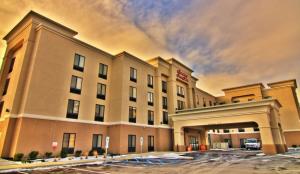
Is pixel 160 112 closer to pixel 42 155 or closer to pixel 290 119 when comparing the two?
pixel 42 155

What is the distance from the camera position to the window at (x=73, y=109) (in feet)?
76.0

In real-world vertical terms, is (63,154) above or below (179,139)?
below

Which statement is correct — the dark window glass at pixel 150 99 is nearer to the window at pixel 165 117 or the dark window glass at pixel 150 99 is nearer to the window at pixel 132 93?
the window at pixel 165 117

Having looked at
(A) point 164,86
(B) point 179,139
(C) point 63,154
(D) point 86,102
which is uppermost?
(A) point 164,86

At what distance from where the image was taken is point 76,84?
24609 millimetres

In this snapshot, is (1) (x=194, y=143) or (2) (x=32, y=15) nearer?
(2) (x=32, y=15)

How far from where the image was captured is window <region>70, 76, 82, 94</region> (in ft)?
79.1

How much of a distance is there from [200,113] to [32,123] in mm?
22748

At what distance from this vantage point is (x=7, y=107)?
20391 mm

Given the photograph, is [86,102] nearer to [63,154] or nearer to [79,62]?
[79,62]

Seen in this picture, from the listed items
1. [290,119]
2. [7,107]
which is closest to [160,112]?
[7,107]

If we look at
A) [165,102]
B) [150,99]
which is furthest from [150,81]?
[165,102]

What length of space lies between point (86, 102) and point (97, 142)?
568 cm

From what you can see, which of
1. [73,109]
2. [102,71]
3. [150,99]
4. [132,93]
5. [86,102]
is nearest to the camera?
[73,109]
